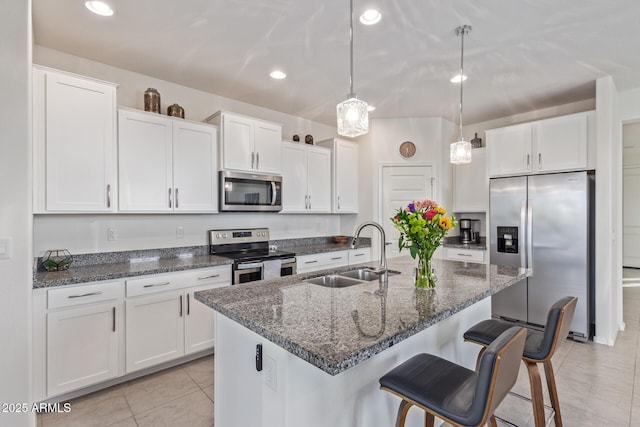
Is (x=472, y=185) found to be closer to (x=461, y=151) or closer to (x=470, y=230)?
(x=470, y=230)

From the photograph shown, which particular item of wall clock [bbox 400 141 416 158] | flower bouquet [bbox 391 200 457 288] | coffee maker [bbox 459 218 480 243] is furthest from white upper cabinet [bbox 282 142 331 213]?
flower bouquet [bbox 391 200 457 288]

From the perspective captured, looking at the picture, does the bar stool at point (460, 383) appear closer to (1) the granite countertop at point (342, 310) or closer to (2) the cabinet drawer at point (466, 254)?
(1) the granite countertop at point (342, 310)

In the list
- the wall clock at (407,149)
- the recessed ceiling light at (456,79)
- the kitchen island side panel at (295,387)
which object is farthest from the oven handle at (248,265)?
the recessed ceiling light at (456,79)

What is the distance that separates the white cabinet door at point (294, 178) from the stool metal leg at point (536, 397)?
286 centimetres

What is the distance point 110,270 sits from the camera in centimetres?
247

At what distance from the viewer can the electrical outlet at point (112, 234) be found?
9.22 ft

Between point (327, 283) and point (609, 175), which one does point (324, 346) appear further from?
point (609, 175)

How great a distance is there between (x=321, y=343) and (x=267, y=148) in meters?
2.87

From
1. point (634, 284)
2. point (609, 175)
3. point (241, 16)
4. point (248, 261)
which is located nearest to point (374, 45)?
point (241, 16)

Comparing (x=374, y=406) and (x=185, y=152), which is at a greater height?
(x=185, y=152)

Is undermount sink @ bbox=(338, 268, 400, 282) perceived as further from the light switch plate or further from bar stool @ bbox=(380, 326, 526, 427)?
the light switch plate

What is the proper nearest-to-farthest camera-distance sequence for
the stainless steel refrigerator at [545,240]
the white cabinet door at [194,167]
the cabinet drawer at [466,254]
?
1. the white cabinet door at [194,167]
2. the stainless steel refrigerator at [545,240]
3. the cabinet drawer at [466,254]

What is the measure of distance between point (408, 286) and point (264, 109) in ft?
9.92

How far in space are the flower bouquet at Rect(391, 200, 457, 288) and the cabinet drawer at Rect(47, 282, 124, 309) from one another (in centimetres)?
211
